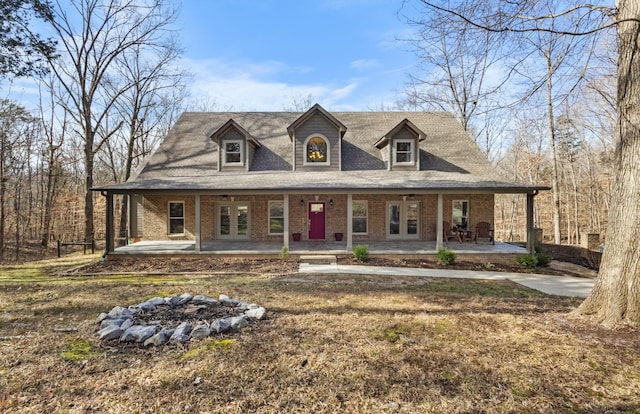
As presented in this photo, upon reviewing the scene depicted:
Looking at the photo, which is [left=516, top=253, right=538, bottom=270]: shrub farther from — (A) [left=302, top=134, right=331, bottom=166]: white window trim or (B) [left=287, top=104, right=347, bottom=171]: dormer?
(A) [left=302, top=134, right=331, bottom=166]: white window trim

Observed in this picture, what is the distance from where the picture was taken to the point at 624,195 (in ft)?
16.1

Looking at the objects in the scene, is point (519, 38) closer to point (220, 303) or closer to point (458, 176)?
point (220, 303)

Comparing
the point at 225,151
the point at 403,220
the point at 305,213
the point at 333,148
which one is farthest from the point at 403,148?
the point at 225,151

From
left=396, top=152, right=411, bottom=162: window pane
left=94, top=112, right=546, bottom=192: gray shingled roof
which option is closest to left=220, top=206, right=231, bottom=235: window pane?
left=94, top=112, right=546, bottom=192: gray shingled roof

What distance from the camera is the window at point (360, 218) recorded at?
14617 millimetres

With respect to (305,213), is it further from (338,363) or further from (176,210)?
(338,363)

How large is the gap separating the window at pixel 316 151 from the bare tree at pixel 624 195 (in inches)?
377

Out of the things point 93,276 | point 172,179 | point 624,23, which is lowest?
point 93,276

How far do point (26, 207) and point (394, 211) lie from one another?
91.0 feet

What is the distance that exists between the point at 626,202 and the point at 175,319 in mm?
7114

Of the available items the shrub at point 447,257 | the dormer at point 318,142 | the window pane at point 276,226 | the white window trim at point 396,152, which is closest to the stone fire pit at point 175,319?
the shrub at point 447,257

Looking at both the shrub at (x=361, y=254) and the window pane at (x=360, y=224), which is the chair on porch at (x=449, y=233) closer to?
the window pane at (x=360, y=224)

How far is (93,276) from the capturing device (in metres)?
9.27

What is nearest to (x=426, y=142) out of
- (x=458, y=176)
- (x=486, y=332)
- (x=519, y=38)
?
(x=458, y=176)
